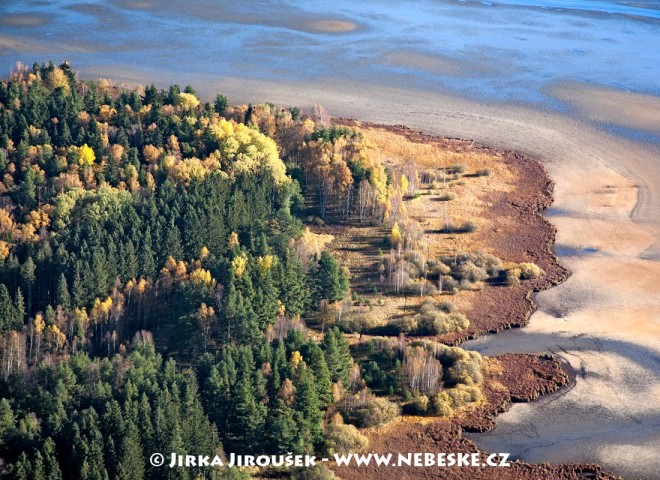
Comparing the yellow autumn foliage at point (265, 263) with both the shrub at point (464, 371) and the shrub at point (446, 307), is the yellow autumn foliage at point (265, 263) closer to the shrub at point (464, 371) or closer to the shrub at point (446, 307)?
the shrub at point (446, 307)

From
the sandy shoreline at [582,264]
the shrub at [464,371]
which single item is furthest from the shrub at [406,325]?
the shrub at [464,371]

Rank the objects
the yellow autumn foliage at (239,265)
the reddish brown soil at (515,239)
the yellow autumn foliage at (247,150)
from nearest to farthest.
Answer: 1. the yellow autumn foliage at (239,265)
2. the reddish brown soil at (515,239)
3. the yellow autumn foliage at (247,150)

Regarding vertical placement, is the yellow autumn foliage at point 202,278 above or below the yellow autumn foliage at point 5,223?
below

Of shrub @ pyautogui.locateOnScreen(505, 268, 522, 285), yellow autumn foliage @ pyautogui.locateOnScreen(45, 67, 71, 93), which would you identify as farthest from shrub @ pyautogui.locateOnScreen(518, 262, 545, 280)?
yellow autumn foliage @ pyautogui.locateOnScreen(45, 67, 71, 93)

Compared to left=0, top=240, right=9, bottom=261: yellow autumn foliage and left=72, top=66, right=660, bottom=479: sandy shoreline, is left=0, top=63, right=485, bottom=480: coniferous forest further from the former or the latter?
left=72, top=66, right=660, bottom=479: sandy shoreline

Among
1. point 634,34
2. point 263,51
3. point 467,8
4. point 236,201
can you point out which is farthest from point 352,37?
point 236,201

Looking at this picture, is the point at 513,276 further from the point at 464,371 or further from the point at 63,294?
the point at 63,294

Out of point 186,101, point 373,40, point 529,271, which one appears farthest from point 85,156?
point 373,40
